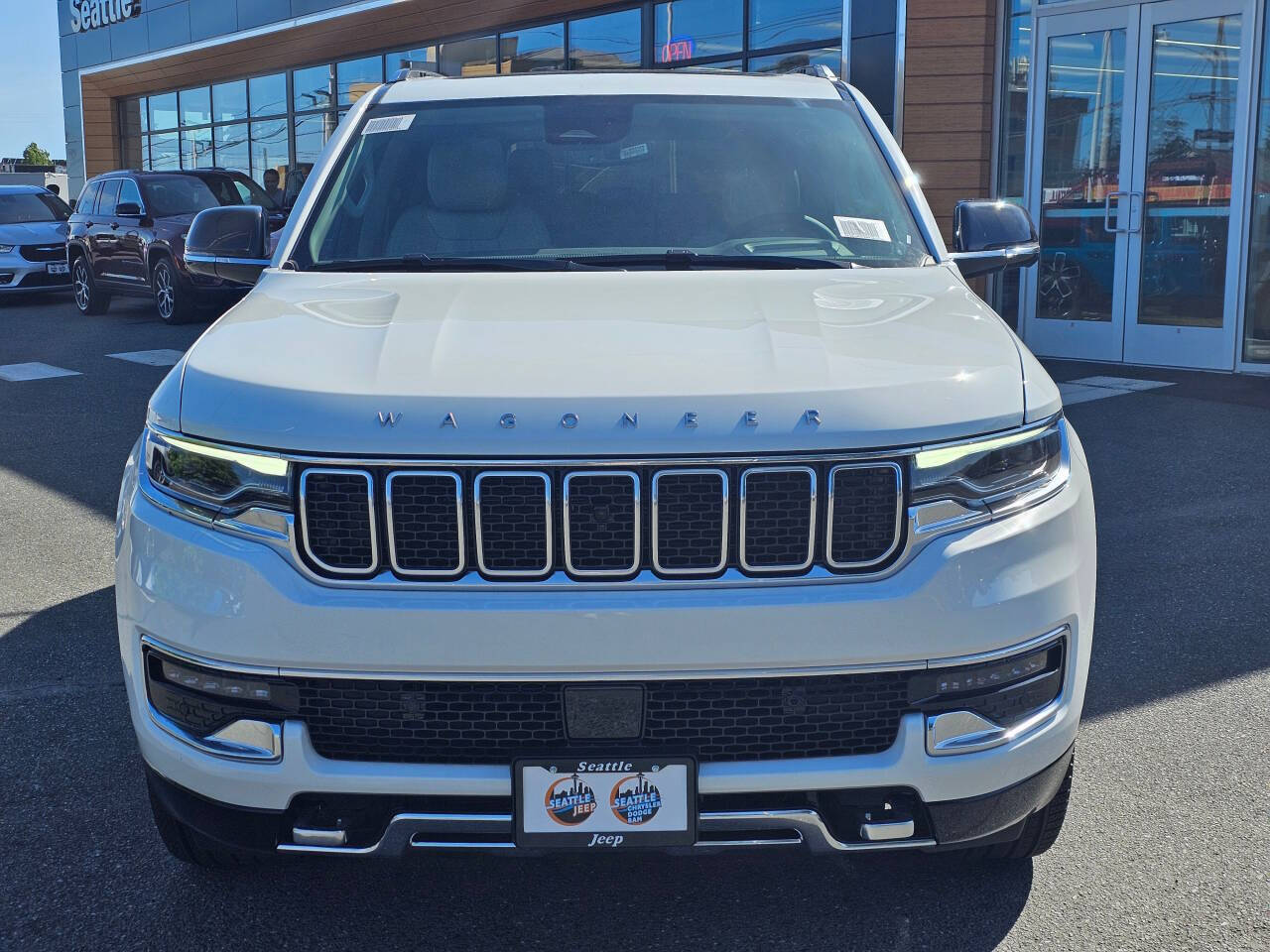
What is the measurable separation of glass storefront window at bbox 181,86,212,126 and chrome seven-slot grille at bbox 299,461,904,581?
26.9 meters

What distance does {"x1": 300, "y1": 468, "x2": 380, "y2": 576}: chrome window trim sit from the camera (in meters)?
2.34

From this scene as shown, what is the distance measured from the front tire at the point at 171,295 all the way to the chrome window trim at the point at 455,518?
14.4 meters

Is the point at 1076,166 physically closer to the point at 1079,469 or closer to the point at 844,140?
the point at 844,140

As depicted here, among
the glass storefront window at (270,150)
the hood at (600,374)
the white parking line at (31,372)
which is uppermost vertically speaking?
the glass storefront window at (270,150)

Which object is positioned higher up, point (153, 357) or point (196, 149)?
point (196, 149)

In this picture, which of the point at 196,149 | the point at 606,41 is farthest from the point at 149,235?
the point at 196,149

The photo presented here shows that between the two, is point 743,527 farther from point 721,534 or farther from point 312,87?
point 312,87

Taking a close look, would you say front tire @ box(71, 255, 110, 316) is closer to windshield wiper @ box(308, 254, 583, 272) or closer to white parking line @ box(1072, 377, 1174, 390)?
white parking line @ box(1072, 377, 1174, 390)

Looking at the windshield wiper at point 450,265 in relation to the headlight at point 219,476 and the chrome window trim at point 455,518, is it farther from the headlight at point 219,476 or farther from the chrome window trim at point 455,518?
the chrome window trim at point 455,518

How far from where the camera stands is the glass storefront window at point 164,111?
93.3 feet

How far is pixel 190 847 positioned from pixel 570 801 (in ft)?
3.12

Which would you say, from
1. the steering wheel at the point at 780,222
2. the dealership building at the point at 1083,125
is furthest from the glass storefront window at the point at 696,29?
the steering wheel at the point at 780,222

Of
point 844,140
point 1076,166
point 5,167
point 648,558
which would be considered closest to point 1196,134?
point 1076,166

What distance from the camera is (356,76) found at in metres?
21.9
